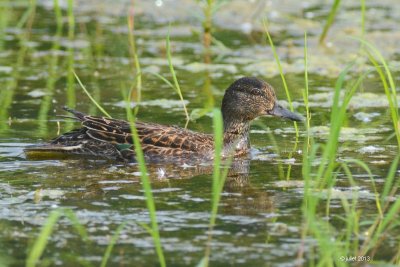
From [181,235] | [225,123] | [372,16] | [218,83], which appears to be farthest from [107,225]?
[372,16]

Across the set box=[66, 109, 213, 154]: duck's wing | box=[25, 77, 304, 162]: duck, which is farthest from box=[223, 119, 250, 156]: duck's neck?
box=[66, 109, 213, 154]: duck's wing

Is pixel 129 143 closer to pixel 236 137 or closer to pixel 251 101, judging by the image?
pixel 236 137

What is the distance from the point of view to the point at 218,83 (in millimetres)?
12164

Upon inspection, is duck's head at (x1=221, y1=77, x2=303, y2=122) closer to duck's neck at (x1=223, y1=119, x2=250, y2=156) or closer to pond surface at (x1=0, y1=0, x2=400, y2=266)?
duck's neck at (x1=223, y1=119, x2=250, y2=156)

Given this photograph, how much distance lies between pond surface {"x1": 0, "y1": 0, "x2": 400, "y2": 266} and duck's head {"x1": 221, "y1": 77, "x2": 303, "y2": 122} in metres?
0.29

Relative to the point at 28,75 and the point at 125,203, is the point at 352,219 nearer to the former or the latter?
the point at 125,203

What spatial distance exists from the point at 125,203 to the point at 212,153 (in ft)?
6.49

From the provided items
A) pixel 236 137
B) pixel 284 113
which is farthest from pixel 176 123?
pixel 284 113

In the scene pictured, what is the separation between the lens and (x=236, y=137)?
950 centimetres

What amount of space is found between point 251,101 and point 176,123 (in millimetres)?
1125

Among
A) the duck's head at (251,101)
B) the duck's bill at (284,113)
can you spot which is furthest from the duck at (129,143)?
the duck's head at (251,101)

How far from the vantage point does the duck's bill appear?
934cm

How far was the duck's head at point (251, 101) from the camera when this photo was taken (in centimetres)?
951

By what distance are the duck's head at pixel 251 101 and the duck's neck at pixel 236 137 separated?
2.1 inches
